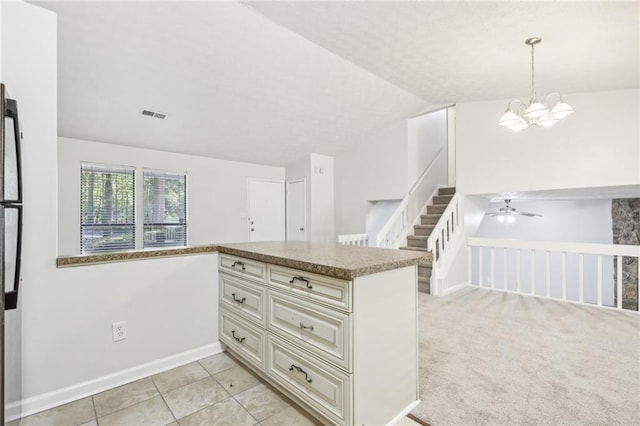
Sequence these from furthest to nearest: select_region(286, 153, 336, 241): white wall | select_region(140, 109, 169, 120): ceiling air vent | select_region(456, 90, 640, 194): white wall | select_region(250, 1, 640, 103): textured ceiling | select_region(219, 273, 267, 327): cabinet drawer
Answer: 1. select_region(286, 153, 336, 241): white wall
2. select_region(140, 109, 169, 120): ceiling air vent
3. select_region(456, 90, 640, 194): white wall
4. select_region(250, 1, 640, 103): textured ceiling
5. select_region(219, 273, 267, 327): cabinet drawer

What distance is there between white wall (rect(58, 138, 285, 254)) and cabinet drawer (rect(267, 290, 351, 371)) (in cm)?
385

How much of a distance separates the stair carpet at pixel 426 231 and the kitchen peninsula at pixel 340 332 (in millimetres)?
2783

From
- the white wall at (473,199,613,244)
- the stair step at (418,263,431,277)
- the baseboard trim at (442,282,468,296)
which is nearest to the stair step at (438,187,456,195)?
the white wall at (473,199,613,244)

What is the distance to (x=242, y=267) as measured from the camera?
7.16 feet

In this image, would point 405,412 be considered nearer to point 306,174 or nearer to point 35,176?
point 35,176

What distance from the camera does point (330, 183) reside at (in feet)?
21.3

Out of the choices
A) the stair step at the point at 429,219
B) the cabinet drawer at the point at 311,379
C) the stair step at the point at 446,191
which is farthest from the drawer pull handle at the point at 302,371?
the stair step at the point at 446,191

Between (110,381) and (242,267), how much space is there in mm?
1117

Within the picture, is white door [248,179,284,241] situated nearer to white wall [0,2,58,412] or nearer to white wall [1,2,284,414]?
white wall [1,2,284,414]

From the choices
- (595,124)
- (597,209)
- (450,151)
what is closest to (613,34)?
(595,124)

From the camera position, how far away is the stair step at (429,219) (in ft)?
18.5

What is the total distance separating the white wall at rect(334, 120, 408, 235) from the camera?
559cm

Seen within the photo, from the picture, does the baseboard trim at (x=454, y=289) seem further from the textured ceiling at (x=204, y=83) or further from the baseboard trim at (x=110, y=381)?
the baseboard trim at (x=110, y=381)

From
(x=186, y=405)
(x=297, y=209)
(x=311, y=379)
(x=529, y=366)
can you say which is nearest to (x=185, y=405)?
(x=186, y=405)
